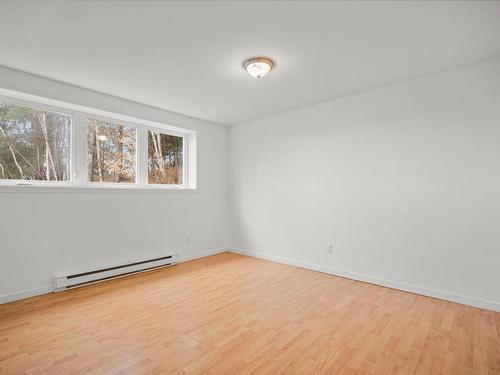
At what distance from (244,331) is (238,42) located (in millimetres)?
2464

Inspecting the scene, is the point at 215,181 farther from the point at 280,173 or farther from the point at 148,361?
the point at 148,361

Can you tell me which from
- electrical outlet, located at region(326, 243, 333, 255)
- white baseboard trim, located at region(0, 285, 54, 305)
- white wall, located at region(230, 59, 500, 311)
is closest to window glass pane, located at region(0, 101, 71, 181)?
white baseboard trim, located at region(0, 285, 54, 305)

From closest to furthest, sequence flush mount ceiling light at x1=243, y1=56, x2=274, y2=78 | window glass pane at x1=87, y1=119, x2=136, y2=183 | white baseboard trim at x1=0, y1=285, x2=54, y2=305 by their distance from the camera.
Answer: flush mount ceiling light at x1=243, y1=56, x2=274, y2=78, white baseboard trim at x1=0, y1=285, x2=54, y2=305, window glass pane at x1=87, y1=119, x2=136, y2=183

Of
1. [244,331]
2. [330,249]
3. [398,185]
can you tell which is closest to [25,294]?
[244,331]

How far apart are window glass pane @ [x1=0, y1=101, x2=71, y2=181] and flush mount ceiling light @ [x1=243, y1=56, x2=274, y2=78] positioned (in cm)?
243

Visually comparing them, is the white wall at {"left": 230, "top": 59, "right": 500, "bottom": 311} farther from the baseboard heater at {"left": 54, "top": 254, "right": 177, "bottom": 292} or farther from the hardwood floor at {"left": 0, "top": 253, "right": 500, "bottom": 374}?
the baseboard heater at {"left": 54, "top": 254, "right": 177, "bottom": 292}

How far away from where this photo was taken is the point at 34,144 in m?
3.05

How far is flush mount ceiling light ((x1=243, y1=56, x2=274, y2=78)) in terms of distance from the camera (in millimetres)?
2513

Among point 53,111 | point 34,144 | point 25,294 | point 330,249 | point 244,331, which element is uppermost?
point 53,111

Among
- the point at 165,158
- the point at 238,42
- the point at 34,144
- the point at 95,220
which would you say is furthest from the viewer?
the point at 165,158

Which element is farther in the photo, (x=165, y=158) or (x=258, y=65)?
(x=165, y=158)

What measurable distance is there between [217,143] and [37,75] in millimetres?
2735

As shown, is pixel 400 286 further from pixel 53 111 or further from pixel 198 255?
pixel 53 111

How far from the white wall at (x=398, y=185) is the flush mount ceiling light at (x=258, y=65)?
4.88ft
